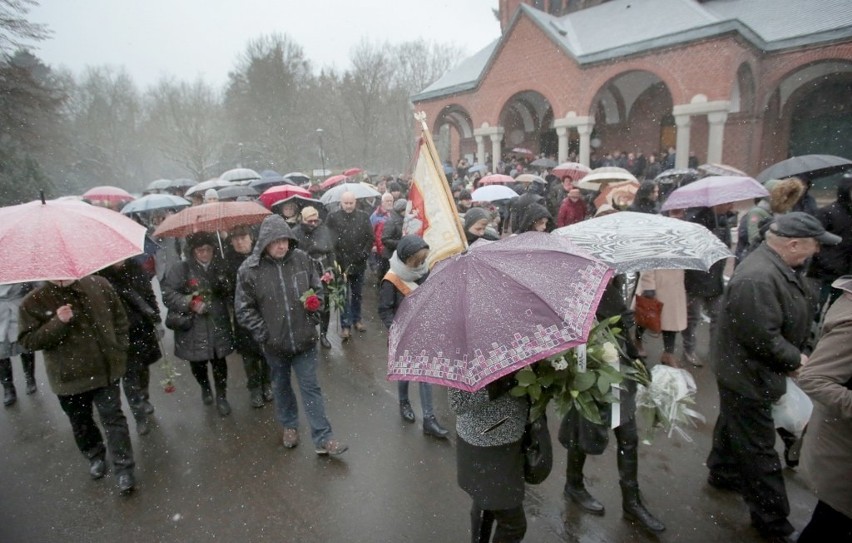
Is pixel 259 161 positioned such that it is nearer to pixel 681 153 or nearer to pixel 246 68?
pixel 246 68

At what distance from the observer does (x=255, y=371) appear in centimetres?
516

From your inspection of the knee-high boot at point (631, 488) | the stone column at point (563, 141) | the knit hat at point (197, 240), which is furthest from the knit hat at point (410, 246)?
the stone column at point (563, 141)

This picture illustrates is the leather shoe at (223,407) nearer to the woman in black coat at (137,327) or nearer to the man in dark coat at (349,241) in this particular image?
the woman in black coat at (137,327)

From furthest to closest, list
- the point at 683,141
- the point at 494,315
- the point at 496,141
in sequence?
the point at 496,141 < the point at 683,141 < the point at 494,315

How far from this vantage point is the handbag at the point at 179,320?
4.61 metres

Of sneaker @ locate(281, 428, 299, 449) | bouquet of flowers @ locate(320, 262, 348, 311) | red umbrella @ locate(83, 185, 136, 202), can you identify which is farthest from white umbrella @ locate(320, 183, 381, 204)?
red umbrella @ locate(83, 185, 136, 202)

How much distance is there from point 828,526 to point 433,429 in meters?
2.78

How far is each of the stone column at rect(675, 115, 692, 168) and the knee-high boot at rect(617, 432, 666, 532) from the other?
15.9 m

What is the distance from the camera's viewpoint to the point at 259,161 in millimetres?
43531

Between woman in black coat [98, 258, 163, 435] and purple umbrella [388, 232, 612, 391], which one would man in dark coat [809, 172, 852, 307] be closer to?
purple umbrella [388, 232, 612, 391]

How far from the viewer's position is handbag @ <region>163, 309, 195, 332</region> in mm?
4609

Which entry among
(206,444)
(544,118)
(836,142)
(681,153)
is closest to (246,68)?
(544,118)

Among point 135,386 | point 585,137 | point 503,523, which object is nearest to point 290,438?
point 135,386

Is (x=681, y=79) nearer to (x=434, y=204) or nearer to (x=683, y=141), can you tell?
(x=683, y=141)
